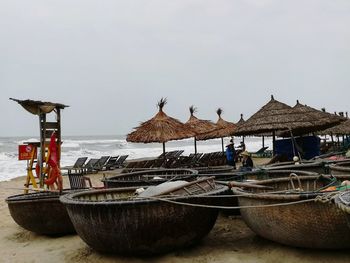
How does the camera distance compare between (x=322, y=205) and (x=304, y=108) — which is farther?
(x=304, y=108)

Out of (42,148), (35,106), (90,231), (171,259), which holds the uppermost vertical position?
(35,106)

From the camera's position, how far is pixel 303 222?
13.3 ft

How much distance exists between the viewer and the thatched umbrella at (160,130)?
47.2 ft

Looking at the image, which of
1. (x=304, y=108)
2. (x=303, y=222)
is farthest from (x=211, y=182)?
(x=304, y=108)

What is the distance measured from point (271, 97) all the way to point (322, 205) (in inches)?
368

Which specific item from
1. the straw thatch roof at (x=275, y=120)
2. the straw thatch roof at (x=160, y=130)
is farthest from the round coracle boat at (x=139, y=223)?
the straw thatch roof at (x=160, y=130)

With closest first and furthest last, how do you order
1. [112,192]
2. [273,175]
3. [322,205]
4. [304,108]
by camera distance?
[322,205] < [112,192] < [273,175] < [304,108]

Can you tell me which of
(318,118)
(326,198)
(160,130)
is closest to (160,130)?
(160,130)

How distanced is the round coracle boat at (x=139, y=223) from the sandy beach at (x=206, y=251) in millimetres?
174

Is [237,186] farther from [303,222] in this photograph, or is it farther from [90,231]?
[90,231]

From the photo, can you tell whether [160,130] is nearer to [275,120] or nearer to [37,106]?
[275,120]

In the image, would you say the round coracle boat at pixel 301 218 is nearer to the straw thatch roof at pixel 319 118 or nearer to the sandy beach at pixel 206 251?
the sandy beach at pixel 206 251

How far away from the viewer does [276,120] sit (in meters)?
11.4

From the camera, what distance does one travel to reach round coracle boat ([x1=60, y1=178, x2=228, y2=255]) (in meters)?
4.29
